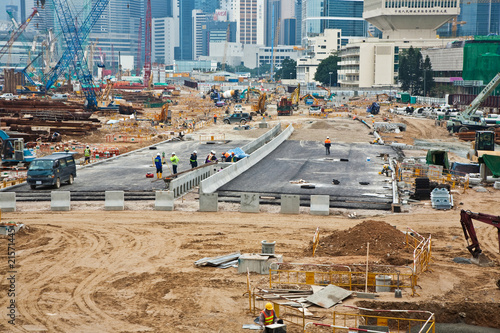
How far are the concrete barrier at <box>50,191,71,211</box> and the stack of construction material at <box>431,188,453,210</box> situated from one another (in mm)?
16454

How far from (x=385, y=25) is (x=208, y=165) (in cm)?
12444

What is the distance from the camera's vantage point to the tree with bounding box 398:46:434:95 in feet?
411

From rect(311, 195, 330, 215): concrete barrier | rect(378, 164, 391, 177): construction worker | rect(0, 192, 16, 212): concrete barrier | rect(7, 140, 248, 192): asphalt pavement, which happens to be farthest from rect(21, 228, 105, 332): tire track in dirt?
rect(378, 164, 391, 177): construction worker

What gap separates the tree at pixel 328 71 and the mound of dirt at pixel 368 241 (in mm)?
150719

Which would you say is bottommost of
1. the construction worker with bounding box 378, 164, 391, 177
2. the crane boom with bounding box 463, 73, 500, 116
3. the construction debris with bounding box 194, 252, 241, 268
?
the construction debris with bounding box 194, 252, 241, 268

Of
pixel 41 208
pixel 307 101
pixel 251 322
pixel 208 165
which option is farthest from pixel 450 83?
pixel 251 322

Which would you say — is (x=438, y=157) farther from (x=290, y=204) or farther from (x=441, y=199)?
(x=290, y=204)

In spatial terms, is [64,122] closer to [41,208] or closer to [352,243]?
[41,208]

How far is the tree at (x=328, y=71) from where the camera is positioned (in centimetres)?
17075

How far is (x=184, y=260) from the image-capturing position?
21156 mm

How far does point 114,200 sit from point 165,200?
2.37 meters

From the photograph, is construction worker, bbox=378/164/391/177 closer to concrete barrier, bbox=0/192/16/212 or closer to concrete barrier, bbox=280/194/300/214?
concrete barrier, bbox=280/194/300/214

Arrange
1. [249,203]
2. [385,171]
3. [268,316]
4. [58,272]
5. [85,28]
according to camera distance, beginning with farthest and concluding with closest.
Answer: [85,28] < [385,171] < [249,203] < [58,272] < [268,316]

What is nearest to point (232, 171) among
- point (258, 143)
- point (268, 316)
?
point (258, 143)
